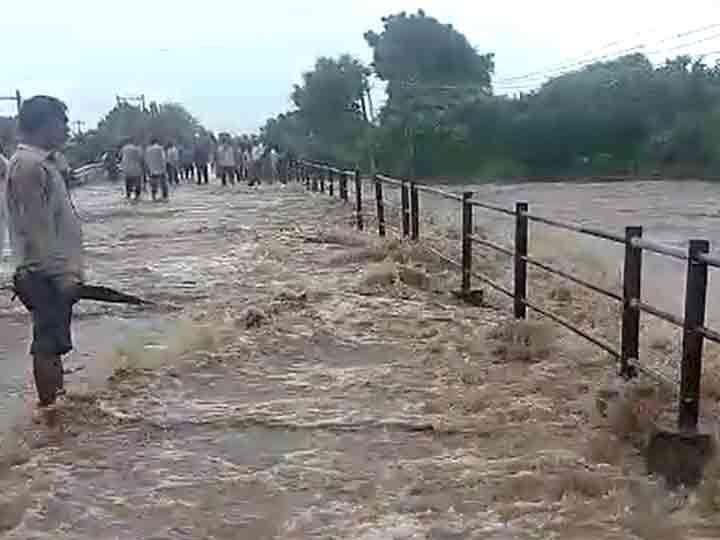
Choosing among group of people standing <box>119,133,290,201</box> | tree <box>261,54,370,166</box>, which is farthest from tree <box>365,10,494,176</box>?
group of people standing <box>119,133,290,201</box>

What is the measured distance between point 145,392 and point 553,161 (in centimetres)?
4458

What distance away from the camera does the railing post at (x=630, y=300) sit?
18.4 feet

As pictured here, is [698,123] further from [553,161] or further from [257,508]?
[257,508]

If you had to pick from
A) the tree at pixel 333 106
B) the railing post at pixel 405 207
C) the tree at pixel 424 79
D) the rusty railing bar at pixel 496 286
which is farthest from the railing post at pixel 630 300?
the tree at pixel 333 106

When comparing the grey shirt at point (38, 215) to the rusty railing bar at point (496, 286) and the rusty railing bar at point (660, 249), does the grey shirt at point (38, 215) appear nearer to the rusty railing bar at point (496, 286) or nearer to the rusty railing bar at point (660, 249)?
the rusty railing bar at point (660, 249)

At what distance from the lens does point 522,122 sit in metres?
49.7

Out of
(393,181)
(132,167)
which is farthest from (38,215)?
(132,167)

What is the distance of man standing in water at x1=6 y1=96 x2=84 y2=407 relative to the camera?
18.5 feet

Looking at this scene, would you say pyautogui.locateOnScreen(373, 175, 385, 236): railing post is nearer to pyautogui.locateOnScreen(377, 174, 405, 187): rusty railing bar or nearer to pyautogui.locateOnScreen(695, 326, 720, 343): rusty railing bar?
pyautogui.locateOnScreen(377, 174, 405, 187): rusty railing bar

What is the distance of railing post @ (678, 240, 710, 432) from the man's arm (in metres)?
3.03

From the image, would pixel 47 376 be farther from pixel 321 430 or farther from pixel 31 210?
pixel 321 430

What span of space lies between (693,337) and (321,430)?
1893 millimetres

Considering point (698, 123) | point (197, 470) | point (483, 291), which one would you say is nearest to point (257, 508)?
point (197, 470)

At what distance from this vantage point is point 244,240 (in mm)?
15875
